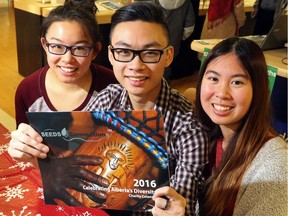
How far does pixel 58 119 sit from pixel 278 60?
1.53 m

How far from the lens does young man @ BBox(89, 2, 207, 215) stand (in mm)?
998

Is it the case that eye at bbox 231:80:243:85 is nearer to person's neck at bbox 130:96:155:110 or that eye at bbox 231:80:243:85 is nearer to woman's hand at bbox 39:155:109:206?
person's neck at bbox 130:96:155:110

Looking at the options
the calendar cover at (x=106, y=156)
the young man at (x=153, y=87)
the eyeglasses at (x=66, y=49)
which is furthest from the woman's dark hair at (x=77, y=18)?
the calendar cover at (x=106, y=156)

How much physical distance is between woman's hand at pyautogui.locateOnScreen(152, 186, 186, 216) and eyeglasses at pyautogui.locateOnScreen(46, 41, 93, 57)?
655mm

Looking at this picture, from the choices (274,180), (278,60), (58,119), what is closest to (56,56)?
(58,119)

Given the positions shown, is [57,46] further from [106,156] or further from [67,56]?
[106,156]

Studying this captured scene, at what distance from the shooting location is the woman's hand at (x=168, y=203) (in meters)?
0.85

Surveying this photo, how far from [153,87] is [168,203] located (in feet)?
1.14

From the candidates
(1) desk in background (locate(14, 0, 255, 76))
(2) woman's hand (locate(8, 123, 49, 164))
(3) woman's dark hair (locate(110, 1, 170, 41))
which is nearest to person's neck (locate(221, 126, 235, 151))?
(3) woman's dark hair (locate(110, 1, 170, 41))

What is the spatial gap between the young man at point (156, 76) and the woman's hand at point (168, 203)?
0.11m

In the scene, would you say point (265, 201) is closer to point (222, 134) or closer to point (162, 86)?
point (222, 134)

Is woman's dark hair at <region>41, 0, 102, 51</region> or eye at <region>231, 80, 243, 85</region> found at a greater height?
woman's dark hair at <region>41, 0, 102, 51</region>

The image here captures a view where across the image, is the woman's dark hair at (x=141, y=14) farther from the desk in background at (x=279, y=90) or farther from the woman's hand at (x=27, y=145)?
the desk in background at (x=279, y=90)

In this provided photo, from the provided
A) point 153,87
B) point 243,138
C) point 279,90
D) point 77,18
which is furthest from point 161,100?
point 279,90
